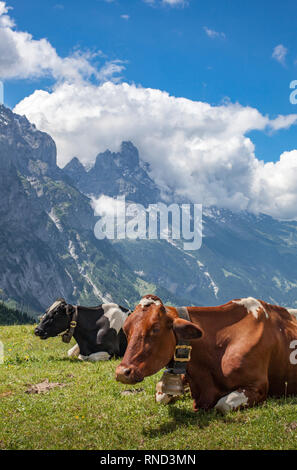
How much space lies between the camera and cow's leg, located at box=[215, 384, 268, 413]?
25.8 feet

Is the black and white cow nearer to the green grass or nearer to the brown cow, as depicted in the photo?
the green grass

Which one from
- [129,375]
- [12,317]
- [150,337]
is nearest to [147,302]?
[150,337]

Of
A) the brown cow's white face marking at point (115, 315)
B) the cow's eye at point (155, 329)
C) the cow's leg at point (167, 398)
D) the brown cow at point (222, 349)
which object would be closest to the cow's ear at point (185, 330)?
the brown cow at point (222, 349)

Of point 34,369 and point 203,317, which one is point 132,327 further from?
point 34,369

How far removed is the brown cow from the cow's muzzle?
0.05 ft

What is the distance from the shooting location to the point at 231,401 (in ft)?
25.8

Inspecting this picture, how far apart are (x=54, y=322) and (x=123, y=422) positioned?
9033 mm

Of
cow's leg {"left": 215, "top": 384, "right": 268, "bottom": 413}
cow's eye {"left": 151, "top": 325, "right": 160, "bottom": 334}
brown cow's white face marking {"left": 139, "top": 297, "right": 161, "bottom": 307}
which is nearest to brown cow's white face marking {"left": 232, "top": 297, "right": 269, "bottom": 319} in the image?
cow's leg {"left": 215, "top": 384, "right": 268, "bottom": 413}

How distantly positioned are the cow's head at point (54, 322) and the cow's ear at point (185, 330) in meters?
9.76

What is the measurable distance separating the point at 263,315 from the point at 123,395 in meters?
4.20

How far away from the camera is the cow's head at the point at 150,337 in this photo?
7.10 m

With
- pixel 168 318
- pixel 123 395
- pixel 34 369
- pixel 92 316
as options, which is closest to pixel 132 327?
pixel 168 318

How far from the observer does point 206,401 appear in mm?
8297
